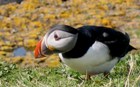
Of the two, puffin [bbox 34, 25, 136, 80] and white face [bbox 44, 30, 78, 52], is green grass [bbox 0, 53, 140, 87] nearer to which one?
puffin [bbox 34, 25, 136, 80]

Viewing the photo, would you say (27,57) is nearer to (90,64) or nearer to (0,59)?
(0,59)

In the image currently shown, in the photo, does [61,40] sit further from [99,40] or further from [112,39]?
[112,39]

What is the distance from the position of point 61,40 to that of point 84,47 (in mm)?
256

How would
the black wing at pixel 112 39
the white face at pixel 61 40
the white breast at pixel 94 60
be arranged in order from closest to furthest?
the white face at pixel 61 40 < the white breast at pixel 94 60 < the black wing at pixel 112 39

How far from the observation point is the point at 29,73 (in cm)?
615

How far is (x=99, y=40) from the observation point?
5387 millimetres

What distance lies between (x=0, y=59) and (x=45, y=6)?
5.03 feet

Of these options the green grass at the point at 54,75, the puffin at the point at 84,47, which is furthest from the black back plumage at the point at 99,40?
the green grass at the point at 54,75

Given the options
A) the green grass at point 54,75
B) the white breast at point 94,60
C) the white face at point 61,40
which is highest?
the white face at point 61,40

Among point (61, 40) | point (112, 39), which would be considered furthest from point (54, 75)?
point (61, 40)

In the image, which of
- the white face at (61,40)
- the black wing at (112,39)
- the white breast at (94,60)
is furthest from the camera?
the black wing at (112,39)

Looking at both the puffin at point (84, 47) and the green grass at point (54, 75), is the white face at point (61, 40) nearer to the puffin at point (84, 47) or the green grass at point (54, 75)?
the puffin at point (84, 47)

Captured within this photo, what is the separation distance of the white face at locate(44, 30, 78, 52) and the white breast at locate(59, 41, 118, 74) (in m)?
0.18

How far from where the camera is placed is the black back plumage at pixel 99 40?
5.28 meters
